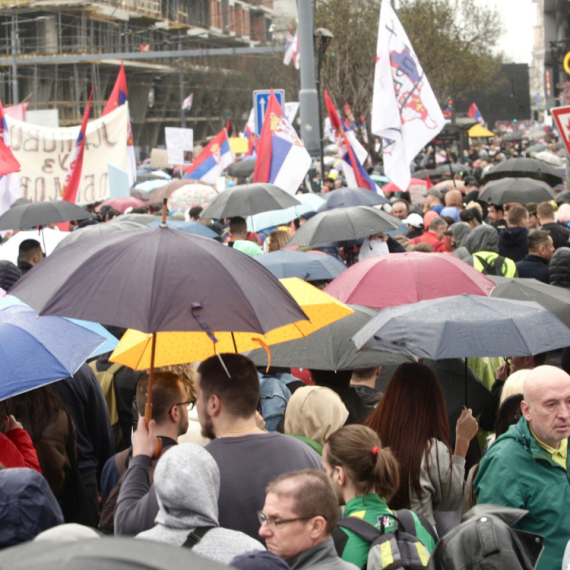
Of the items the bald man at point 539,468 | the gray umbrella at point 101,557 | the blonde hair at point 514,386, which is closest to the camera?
the gray umbrella at point 101,557

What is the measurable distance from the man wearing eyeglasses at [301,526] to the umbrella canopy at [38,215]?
6556 mm

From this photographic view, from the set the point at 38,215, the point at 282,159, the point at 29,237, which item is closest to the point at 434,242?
the point at 282,159

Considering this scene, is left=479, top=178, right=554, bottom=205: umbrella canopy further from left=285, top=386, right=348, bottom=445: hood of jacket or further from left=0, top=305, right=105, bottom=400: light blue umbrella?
left=0, top=305, right=105, bottom=400: light blue umbrella

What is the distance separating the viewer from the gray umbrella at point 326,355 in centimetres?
457

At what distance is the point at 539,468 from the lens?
11.0 ft

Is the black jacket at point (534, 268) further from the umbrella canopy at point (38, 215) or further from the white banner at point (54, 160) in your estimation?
the white banner at point (54, 160)

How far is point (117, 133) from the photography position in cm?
1069

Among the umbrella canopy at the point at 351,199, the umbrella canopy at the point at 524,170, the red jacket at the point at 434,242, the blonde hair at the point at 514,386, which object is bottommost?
the blonde hair at the point at 514,386

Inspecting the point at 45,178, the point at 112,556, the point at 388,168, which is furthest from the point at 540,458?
the point at 45,178

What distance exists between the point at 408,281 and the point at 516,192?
23.9 ft

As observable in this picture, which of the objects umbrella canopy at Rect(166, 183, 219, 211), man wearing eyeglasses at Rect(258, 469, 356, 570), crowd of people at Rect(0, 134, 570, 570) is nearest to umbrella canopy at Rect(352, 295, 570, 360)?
crowd of people at Rect(0, 134, 570, 570)

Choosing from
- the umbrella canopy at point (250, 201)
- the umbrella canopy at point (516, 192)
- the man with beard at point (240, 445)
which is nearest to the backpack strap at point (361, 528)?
the man with beard at point (240, 445)

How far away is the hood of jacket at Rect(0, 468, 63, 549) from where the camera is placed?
2453 millimetres

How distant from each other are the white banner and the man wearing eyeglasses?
801 centimetres
